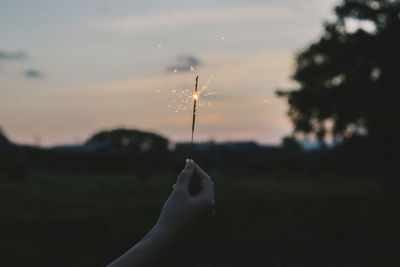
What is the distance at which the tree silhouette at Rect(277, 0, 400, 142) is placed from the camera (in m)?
20.5

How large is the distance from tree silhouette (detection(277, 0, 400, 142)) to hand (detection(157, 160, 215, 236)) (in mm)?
20058

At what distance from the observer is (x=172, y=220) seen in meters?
1.72

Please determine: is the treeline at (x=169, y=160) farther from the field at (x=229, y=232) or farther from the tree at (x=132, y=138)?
the tree at (x=132, y=138)

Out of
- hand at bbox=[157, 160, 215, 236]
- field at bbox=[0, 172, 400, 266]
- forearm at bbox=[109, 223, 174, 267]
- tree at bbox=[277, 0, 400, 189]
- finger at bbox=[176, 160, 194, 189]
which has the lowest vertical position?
field at bbox=[0, 172, 400, 266]

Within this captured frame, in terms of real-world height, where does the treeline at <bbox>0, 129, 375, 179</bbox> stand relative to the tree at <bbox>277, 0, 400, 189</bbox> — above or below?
below

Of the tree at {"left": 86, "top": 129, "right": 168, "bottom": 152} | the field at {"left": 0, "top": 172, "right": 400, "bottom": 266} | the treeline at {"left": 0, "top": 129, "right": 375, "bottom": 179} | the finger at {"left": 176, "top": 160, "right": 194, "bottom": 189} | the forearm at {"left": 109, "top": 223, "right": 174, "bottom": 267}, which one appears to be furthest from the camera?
the tree at {"left": 86, "top": 129, "right": 168, "bottom": 152}

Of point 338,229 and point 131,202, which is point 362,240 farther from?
point 131,202

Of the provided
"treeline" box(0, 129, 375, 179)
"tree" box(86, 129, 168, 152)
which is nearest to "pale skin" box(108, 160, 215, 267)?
"treeline" box(0, 129, 375, 179)

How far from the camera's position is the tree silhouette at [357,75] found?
2055 cm

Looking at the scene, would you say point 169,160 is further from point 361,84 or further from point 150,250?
point 150,250

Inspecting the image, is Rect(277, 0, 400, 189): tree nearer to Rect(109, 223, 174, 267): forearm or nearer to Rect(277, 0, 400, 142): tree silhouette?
Rect(277, 0, 400, 142): tree silhouette

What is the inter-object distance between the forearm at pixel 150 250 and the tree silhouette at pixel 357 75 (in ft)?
66.7

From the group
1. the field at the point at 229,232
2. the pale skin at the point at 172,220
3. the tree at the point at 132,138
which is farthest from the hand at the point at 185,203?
the tree at the point at 132,138

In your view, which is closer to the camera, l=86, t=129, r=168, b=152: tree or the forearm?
the forearm
